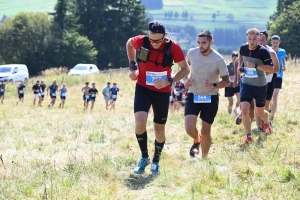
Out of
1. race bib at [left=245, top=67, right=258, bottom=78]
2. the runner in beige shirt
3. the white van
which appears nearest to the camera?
the runner in beige shirt

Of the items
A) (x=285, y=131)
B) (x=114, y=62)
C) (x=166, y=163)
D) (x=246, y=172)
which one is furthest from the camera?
(x=114, y=62)

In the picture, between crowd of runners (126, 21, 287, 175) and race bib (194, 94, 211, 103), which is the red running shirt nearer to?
crowd of runners (126, 21, 287, 175)

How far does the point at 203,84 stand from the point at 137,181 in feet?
5.67

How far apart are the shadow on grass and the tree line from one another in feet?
163

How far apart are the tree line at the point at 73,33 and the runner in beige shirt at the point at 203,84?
1925 inches

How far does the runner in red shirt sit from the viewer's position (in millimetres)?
5297

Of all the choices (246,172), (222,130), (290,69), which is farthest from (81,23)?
(246,172)

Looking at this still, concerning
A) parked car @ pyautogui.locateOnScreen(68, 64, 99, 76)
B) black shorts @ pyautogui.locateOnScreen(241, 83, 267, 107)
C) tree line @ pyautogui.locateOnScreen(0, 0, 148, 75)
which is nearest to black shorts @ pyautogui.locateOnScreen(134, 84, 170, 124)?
black shorts @ pyautogui.locateOnScreen(241, 83, 267, 107)

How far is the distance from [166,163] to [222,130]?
301 cm

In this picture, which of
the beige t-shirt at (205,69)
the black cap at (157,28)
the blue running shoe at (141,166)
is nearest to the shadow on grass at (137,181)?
the blue running shoe at (141,166)

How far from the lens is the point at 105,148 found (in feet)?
24.1

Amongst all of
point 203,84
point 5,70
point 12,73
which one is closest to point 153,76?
point 203,84

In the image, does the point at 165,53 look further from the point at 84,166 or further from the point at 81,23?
the point at 81,23

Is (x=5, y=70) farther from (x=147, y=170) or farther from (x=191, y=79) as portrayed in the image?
(x=147, y=170)
